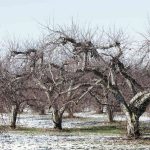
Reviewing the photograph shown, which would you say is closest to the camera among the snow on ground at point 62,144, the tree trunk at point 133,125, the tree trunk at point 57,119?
the snow on ground at point 62,144

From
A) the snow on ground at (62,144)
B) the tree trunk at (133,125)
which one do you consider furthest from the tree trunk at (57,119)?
the tree trunk at (133,125)

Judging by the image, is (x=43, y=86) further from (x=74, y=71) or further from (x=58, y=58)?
(x=74, y=71)

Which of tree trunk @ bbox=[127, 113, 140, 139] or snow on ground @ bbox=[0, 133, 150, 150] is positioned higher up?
tree trunk @ bbox=[127, 113, 140, 139]

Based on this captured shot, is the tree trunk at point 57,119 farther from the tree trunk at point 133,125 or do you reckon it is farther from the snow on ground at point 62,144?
the tree trunk at point 133,125

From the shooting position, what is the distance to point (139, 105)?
23016mm

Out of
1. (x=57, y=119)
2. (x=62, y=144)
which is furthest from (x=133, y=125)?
(x=57, y=119)

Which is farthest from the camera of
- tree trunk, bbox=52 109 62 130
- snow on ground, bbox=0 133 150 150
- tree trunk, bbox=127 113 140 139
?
tree trunk, bbox=52 109 62 130

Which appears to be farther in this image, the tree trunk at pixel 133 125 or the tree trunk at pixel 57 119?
the tree trunk at pixel 57 119

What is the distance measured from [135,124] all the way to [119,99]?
1438 millimetres

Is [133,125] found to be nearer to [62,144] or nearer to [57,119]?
[62,144]

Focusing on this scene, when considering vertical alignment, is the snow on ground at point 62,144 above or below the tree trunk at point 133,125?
below

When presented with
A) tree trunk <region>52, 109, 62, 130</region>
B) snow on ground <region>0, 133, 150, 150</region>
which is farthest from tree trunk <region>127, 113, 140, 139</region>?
tree trunk <region>52, 109, 62, 130</region>

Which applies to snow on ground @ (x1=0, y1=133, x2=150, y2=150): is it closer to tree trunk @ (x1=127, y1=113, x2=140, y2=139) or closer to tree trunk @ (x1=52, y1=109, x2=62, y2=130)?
tree trunk @ (x1=127, y1=113, x2=140, y2=139)

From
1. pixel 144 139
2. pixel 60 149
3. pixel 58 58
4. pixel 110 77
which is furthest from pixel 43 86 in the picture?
pixel 60 149
